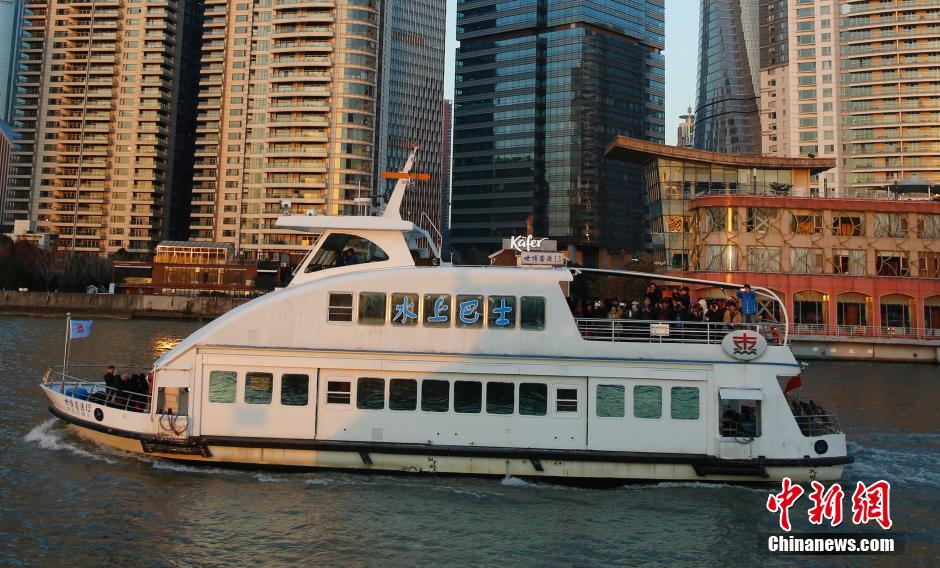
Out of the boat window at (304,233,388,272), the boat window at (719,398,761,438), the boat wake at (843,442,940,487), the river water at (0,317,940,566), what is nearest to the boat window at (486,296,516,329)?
the boat window at (304,233,388,272)

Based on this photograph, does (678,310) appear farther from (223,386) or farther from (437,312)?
(223,386)

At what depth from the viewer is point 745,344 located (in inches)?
563

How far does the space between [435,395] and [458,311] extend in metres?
1.84

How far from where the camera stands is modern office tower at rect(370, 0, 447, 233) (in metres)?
147

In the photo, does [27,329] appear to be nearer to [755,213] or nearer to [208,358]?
[208,358]

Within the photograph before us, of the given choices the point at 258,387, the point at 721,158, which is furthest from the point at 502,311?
the point at 721,158

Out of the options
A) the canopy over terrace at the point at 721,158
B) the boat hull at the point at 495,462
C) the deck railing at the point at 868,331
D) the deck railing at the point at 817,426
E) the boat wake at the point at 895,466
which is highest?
the canopy over terrace at the point at 721,158

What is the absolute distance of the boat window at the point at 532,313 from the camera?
578 inches

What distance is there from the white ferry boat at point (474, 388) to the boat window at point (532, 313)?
0.10ft

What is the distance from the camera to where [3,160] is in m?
188

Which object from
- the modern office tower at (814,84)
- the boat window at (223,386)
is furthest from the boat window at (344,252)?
the modern office tower at (814,84)

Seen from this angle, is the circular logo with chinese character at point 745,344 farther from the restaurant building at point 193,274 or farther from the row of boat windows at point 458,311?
the restaurant building at point 193,274

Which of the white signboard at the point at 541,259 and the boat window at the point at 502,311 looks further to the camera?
the white signboard at the point at 541,259

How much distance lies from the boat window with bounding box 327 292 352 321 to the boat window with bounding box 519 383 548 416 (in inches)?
158
